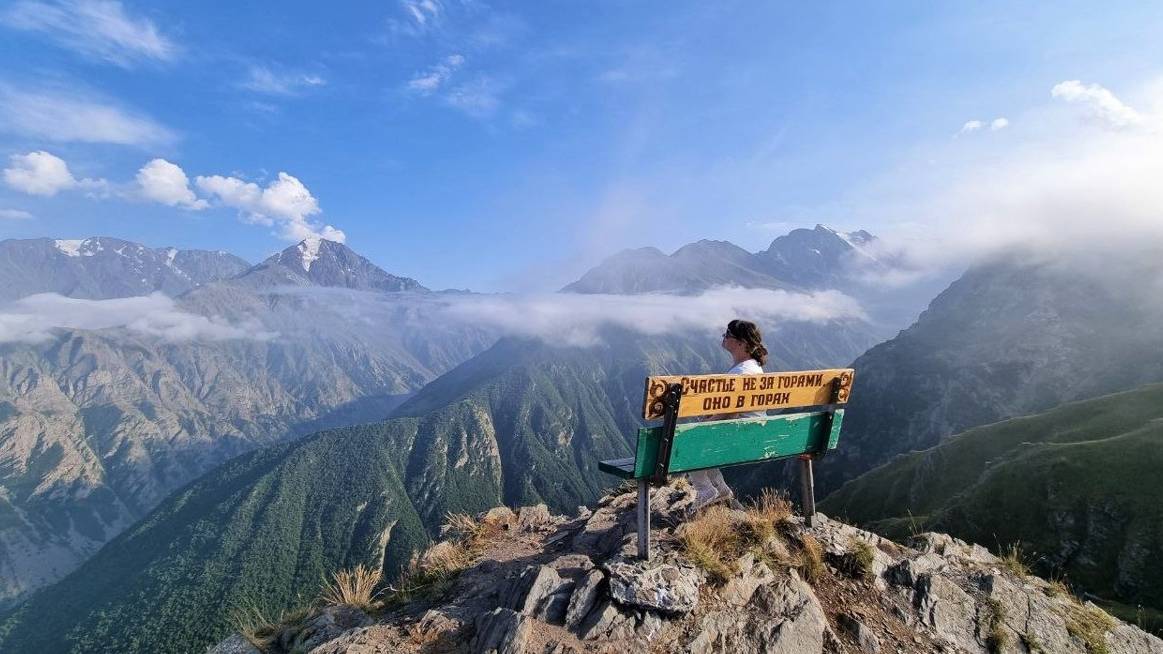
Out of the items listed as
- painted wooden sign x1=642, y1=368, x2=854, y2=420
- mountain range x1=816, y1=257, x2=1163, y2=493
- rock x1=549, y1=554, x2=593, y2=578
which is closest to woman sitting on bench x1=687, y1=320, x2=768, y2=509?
painted wooden sign x1=642, y1=368, x2=854, y2=420

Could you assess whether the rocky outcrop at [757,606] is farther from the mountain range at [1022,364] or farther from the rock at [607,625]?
the mountain range at [1022,364]

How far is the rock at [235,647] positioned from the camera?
290 inches

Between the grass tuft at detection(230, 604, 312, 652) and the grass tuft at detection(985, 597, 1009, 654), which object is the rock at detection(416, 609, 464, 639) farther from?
the grass tuft at detection(985, 597, 1009, 654)

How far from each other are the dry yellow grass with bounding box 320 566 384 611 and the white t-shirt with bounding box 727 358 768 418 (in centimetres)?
614

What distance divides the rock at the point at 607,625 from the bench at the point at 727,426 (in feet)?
3.09

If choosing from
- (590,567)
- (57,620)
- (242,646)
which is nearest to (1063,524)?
(590,567)

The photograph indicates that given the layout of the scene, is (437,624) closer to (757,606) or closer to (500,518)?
(757,606)

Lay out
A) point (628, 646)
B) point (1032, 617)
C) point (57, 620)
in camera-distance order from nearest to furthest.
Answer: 1. point (628, 646)
2. point (1032, 617)
3. point (57, 620)

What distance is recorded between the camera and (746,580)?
24.0 feet

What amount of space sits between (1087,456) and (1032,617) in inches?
2171

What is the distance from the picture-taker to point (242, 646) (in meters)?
7.54

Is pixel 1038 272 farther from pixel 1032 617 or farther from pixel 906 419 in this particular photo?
pixel 1032 617

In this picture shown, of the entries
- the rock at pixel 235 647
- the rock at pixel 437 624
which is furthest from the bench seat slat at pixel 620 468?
the rock at pixel 235 647

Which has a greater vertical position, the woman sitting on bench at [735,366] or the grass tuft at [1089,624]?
the woman sitting on bench at [735,366]
